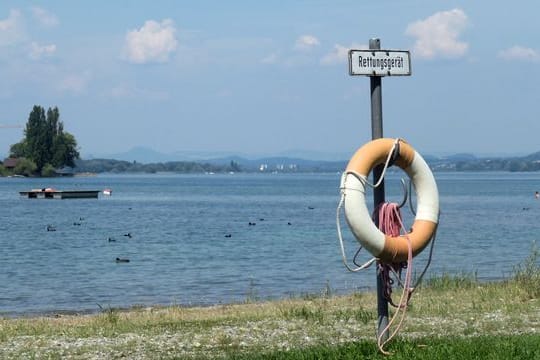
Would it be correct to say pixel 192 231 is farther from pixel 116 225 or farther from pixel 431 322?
pixel 431 322

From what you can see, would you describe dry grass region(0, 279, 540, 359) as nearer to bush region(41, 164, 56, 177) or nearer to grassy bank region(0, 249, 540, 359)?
grassy bank region(0, 249, 540, 359)

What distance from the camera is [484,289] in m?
17.2

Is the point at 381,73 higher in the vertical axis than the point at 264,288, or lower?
higher

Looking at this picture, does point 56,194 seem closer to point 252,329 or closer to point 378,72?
point 252,329

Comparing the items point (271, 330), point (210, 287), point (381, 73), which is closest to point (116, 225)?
point (210, 287)

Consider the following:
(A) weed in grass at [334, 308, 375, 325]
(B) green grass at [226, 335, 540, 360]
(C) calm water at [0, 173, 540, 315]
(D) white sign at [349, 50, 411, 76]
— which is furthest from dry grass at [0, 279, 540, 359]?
(C) calm water at [0, 173, 540, 315]

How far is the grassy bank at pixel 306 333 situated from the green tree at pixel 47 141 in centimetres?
14102

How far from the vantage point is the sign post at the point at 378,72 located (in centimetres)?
841

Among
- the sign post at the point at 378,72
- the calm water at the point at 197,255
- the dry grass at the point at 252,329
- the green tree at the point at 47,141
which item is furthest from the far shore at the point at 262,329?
the green tree at the point at 47,141

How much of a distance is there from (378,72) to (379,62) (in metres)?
0.09

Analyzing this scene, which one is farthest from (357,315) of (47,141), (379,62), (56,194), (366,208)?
(47,141)

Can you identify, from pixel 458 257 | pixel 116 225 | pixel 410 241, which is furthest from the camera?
pixel 116 225

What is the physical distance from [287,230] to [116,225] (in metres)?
11.5

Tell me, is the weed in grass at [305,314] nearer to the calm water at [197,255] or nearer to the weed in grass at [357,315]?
the weed in grass at [357,315]
